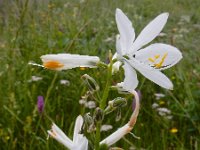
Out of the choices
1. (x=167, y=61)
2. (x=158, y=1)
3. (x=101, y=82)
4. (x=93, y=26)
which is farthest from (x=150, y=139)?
(x=158, y=1)

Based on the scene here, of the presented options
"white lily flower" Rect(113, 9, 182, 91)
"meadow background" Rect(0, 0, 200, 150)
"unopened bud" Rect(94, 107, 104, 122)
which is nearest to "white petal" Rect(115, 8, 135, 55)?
"white lily flower" Rect(113, 9, 182, 91)

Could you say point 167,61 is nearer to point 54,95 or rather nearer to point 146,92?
point 54,95

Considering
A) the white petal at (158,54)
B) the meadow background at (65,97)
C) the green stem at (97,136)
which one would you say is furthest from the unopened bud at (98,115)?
the meadow background at (65,97)

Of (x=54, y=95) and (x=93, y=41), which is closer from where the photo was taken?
(x=54, y=95)

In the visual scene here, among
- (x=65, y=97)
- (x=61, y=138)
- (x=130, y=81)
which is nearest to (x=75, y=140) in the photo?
(x=61, y=138)

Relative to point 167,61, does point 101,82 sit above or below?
below

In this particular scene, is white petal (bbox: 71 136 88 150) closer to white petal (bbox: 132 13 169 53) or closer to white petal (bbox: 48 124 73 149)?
white petal (bbox: 48 124 73 149)

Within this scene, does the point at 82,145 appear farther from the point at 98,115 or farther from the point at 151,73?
the point at 151,73
